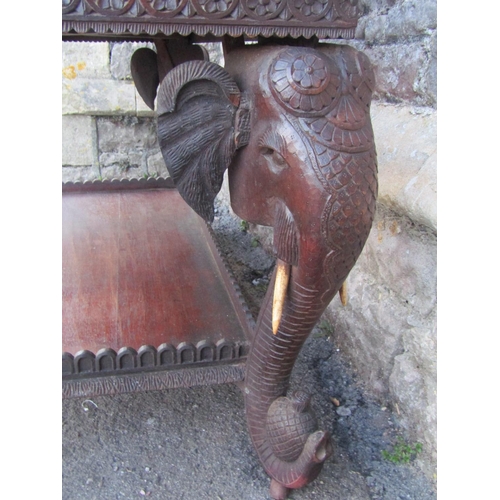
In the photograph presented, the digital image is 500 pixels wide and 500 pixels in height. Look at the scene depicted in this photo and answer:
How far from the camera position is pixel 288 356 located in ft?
3.09

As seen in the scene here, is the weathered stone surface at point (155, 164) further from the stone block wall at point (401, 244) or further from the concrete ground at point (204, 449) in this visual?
the concrete ground at point (204, 449)

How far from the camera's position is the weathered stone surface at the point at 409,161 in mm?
1038

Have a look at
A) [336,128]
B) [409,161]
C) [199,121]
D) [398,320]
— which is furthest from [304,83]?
[398,320]

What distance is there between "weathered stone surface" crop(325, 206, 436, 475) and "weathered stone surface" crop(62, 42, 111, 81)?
5.48 ft

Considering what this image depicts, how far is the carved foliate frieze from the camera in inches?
29.9

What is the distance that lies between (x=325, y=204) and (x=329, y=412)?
67 centimetres

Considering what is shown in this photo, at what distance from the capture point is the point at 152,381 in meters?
1.01

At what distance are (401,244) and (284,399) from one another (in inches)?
18.0

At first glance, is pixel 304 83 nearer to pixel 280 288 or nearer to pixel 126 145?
pixel 280 288

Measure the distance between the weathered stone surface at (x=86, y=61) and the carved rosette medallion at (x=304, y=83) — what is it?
1.91 metres

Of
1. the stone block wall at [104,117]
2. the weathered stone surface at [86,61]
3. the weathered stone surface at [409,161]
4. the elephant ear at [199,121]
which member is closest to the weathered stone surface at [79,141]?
the stone block wall at [104,117]

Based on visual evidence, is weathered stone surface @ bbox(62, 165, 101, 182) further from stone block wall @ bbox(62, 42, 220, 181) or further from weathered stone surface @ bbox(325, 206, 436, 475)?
weathered stone surface @ bbox(325, 206, 436, 475)

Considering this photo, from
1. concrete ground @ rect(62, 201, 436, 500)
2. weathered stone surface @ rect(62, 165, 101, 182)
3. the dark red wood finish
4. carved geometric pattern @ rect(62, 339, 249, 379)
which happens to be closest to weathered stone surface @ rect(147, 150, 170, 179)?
weathered stone surface @ rect(62, 165, 101, 182)

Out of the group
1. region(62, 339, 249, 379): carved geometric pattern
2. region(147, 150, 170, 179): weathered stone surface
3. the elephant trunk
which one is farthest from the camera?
region(147, 150, 170, 179): weathered stone surface
